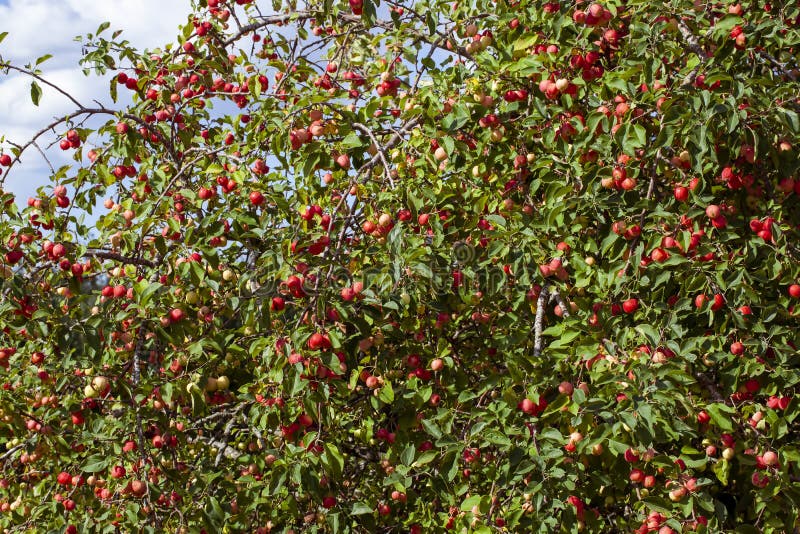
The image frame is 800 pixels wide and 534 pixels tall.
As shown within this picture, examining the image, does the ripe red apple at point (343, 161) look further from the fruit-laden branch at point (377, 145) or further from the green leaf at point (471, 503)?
the green leaf at point (471, 503)

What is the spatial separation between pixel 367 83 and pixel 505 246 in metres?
1.72

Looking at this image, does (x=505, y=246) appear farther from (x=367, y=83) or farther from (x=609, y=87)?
(x=367, y=83)

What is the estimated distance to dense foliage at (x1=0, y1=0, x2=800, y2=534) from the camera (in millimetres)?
2654

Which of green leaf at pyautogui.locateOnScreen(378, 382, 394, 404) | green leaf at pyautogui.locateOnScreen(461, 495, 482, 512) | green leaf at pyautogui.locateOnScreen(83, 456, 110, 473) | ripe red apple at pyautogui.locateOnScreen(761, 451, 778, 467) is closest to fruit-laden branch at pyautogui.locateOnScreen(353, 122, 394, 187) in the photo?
green leaf at pyautogui.locateOnScreen(378, 382, 394, 404)

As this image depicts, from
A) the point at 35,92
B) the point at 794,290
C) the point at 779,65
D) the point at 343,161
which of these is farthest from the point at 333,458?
the point at 779,65

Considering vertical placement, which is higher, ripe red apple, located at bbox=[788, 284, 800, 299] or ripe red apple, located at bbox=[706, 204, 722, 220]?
ripe red apple, located at bbox=[706, 204, 722, 220]

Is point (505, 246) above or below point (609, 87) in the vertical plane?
below

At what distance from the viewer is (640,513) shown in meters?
2.99

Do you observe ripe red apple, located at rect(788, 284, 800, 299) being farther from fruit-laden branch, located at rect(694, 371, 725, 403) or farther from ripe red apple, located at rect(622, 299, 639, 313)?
ripe red apple, located at rect(622, 299, 639, 313)

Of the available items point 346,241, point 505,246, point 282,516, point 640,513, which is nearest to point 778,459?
point 640,513

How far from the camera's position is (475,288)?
321 cm

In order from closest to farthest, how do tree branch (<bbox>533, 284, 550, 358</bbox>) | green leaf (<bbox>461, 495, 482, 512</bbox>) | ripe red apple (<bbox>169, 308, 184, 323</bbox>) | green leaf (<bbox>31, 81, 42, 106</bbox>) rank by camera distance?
1. green leaf (<bbox>461, 495, 482, 512</bbox>)
2. ripe red apple (<bbox>169, 308, 184, 323</bbox>)
3. tree branch (<bbox>533, 284, 550, 358</bbox>)
4. green leaf (<bbox>31, 81, 42, 106</bbox>)

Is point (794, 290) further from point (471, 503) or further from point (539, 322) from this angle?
point (471, 503)

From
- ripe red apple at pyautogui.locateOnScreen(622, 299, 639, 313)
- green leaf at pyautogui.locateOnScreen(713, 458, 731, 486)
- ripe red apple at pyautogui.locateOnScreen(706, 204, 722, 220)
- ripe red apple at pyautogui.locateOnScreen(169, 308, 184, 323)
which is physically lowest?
green leaf at pyautogui.locateOnScreen(713, 458, 731, 486)
